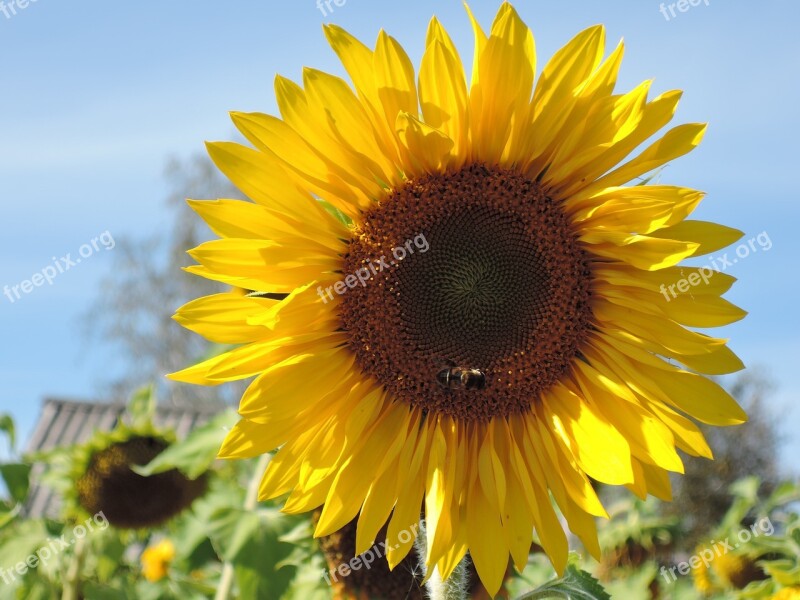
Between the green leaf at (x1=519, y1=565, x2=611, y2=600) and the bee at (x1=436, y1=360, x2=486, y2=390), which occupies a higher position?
the bee at (x1=436, y1=360, x2=486, y2=390)

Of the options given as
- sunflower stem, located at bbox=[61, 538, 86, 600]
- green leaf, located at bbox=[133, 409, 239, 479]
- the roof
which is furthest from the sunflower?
the roof

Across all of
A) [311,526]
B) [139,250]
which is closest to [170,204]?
[139,250]

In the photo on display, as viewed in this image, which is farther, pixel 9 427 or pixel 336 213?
pixel 9 427

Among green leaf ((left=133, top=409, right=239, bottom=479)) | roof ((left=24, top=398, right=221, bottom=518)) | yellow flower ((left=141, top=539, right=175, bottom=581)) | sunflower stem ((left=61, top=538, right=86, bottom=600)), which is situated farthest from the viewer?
roof ((left=24, top=398, right=221, bottom=518))

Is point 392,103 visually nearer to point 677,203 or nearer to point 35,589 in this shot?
point 677,203

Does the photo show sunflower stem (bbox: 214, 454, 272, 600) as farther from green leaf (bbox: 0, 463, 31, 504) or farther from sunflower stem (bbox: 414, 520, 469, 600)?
green leaf (bbox: 0, 463, 31, 504)

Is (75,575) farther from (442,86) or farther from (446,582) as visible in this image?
(442,86)

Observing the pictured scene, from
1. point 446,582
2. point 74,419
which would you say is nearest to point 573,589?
point 446,582
